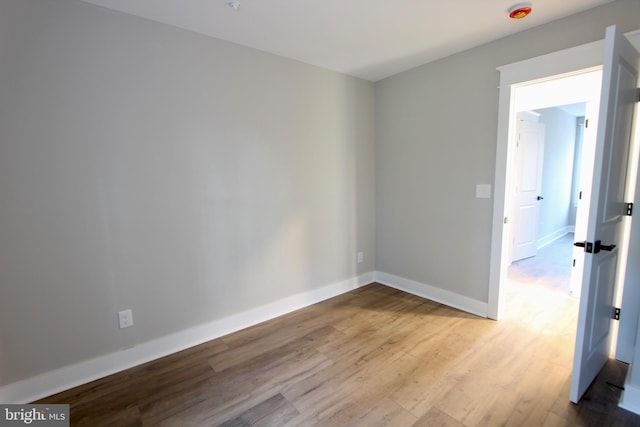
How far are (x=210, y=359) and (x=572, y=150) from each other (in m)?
7.61

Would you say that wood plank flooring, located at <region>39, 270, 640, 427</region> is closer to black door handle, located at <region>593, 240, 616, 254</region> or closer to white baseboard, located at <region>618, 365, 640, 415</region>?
white baseboard, located at <region>618, 365, 640, 415</region>

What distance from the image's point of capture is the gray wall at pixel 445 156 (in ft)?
7.93

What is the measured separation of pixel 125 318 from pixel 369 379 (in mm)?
1737

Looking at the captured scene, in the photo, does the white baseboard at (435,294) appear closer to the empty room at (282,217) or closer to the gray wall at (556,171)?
the empty room at (282,217)

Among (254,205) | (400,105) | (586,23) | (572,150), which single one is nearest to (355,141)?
(400,105)

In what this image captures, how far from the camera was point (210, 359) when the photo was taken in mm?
2186

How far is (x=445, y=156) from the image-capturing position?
287 cm

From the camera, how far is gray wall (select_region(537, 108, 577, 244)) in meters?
5.15

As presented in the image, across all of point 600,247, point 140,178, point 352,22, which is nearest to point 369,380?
point 600,247

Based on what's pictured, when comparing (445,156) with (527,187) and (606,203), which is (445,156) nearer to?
(606,203)

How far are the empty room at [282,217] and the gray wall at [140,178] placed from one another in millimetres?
13

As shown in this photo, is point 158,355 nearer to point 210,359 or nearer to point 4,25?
point 210,359

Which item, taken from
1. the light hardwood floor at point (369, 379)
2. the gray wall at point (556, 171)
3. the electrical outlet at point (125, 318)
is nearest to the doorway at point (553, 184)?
the gray wall at point (556, 171)

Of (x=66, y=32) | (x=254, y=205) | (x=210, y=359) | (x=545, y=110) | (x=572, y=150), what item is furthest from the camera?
(x=572, y=150)
